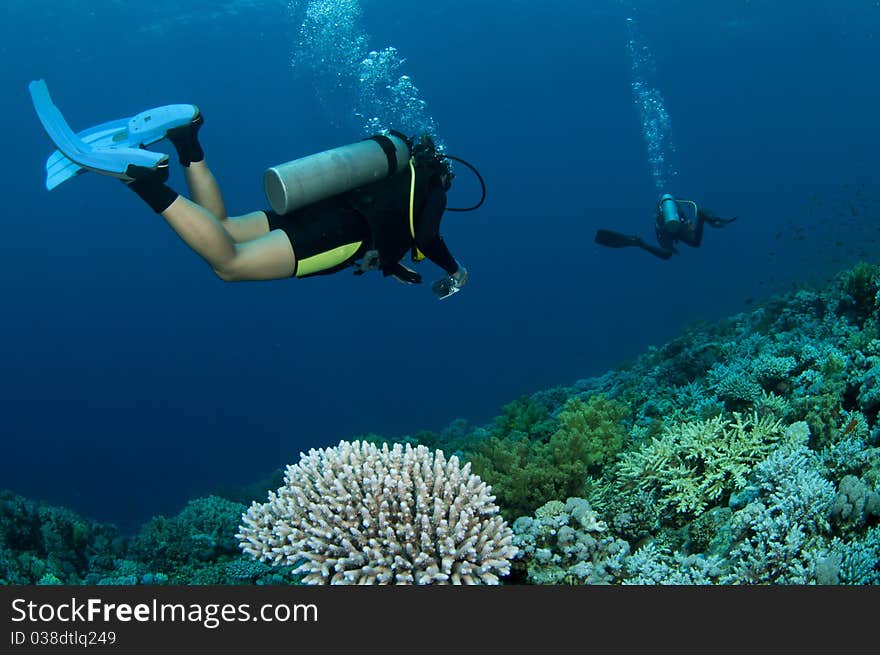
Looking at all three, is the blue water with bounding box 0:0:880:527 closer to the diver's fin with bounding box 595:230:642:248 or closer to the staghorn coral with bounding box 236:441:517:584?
the diver's fin with bounding box 595:230:642:248

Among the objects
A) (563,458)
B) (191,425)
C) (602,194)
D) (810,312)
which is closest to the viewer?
(563,458)

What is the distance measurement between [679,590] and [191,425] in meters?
72.3

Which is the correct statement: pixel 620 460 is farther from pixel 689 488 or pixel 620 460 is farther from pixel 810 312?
pixel 810 312

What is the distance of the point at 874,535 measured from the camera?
137 inches

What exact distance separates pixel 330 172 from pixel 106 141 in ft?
6.17

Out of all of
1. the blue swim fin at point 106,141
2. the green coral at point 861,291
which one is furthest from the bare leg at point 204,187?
the green coral at point 861,291

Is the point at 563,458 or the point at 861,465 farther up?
the point at 861,465

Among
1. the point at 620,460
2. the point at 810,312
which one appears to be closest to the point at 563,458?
the point at 620,460

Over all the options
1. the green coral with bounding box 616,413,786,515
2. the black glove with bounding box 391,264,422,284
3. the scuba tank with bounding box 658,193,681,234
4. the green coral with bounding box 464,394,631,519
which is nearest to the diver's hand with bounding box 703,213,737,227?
the scuba tank with bounding box 658,193,681,234

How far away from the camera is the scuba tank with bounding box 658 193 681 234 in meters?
14.7

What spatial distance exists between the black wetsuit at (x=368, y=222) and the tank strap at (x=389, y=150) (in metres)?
0.08

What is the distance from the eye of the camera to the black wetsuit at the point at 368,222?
17.1 feet

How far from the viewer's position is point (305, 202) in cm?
504

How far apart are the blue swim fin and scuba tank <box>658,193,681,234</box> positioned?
1242 centimetres
